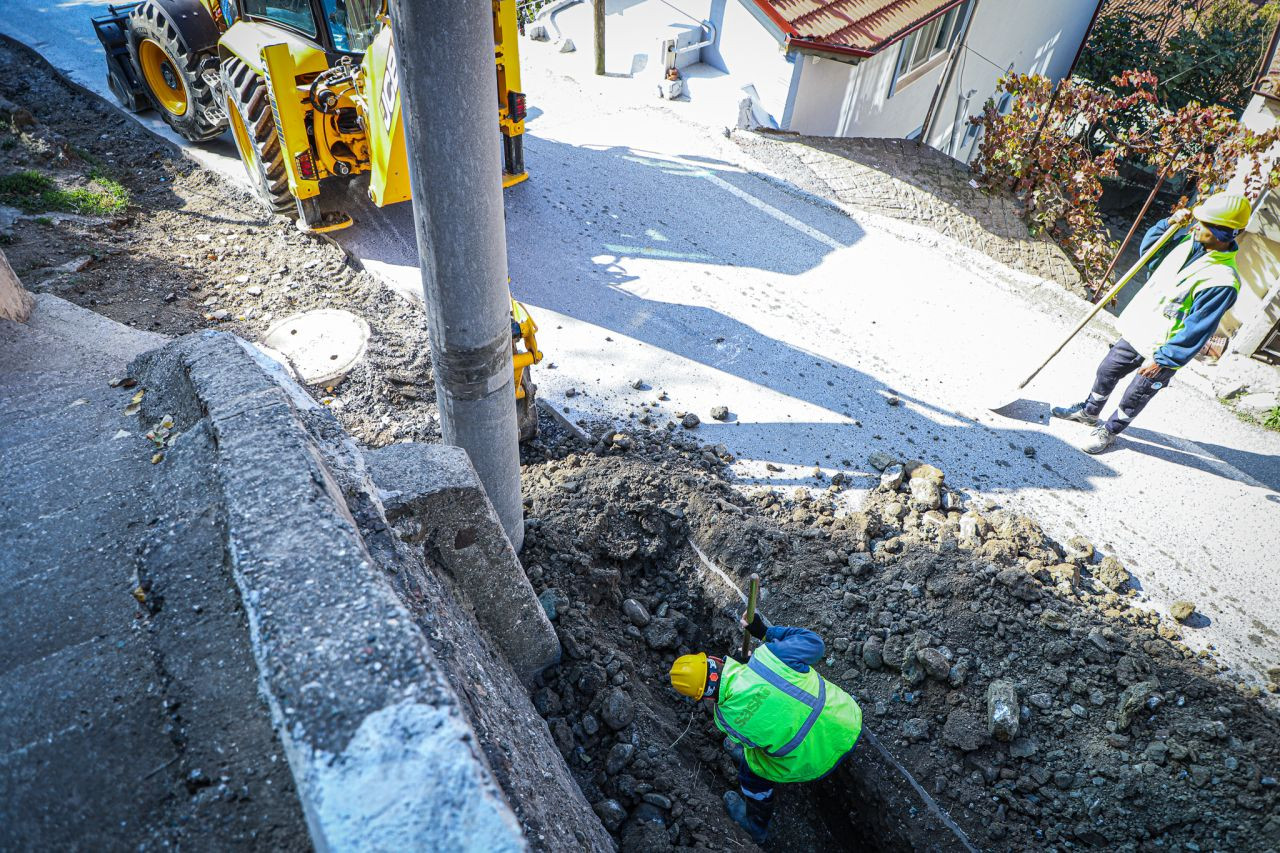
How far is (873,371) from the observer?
5.62 m

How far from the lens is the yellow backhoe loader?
17.5ft

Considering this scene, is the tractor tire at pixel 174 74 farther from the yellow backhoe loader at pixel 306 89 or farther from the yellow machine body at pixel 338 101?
the yellow machine body at pixel 338 101

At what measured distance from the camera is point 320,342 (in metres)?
5.25

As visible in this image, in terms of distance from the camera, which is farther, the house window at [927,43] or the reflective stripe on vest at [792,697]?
the house window at [927,43]

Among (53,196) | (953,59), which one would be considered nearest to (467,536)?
(53,196)

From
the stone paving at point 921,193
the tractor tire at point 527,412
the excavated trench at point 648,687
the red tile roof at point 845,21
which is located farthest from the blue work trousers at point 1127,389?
the red tile roof at point 845,21

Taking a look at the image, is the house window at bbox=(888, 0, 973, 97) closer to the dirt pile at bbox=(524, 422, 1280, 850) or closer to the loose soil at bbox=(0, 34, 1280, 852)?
the loose soil at bbox=(0, 34, 1280, 852)

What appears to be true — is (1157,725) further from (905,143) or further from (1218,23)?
(1218,23)

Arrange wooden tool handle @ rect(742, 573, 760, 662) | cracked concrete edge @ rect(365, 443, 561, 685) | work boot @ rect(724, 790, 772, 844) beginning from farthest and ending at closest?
wooden tool handle @ rect(742, 573, 760, 662) → work boot @ rect(724, 790, 772, 844) → cracked concrete edge @ rect(365, 443, 561, 685)

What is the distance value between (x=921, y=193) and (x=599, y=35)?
5024 millimetres

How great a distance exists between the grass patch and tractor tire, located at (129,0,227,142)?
1199mm

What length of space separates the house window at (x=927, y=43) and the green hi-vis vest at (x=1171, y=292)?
6.86m

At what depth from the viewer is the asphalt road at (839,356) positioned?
15.0 ft

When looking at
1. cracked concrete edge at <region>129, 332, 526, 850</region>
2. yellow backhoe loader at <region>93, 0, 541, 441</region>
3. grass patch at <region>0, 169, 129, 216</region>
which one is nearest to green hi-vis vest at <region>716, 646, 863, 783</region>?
cracked concrete edge at <region>129, 332, 526, 850</region>
